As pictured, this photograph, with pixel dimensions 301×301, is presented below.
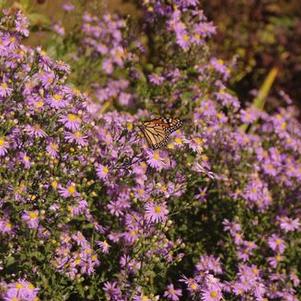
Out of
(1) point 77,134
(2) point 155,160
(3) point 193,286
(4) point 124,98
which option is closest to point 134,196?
(2) point 155,160

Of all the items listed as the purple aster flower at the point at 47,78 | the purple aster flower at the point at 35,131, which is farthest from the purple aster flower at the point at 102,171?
the purple aster flower at the point at 47,78

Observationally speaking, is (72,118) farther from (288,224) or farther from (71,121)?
(288,224)

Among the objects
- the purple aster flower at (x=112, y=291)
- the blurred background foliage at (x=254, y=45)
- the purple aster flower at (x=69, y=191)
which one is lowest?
the blurred background foliage at (x=254, y=45)

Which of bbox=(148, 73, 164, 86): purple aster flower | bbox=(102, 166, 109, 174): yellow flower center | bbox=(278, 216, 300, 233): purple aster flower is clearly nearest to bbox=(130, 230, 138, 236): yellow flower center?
bbox=(102, 166, 109, 174): yellow flower center

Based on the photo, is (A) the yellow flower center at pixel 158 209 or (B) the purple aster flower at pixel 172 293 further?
(B) the purple aster flower at pixel 172 293

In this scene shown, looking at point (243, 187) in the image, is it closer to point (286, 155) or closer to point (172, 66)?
point (286, 155)

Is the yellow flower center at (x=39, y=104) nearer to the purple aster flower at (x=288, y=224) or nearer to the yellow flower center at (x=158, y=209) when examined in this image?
the yellow flower center at (x=158, y=209)

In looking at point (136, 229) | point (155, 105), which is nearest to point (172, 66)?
point (155, 105)
